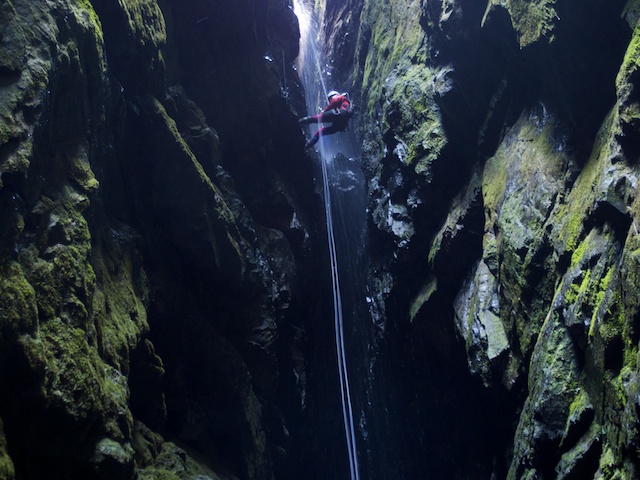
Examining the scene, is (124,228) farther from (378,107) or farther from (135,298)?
(378,107)

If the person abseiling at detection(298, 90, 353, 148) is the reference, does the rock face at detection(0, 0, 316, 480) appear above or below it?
below

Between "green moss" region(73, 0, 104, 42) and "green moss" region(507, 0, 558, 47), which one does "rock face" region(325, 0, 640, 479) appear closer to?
"green moss" region(507, 0, 558, 47)

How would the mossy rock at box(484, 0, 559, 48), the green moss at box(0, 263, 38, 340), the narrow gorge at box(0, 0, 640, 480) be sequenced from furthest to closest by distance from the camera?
the mossy rock at box(484, 0, 559, 48), the narrow gorge at box(0, 0, 640, 480), the green moss at box(0, 263, 38, 340)

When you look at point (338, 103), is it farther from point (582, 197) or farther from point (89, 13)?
point (89, 13)

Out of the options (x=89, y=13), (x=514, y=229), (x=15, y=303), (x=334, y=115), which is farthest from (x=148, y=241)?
(x=334, y=115)

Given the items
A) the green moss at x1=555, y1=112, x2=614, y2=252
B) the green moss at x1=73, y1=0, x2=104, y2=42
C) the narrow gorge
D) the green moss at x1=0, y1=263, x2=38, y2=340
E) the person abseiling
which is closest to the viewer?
the green moss at x1=0, y1=263, x2=38, y2=340

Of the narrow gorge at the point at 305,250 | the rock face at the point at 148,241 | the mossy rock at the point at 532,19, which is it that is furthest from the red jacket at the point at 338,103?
the mossy rock at the point at 532,19

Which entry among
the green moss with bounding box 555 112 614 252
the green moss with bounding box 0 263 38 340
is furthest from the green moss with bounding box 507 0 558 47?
the green moss with bounding box 0 263 38 340

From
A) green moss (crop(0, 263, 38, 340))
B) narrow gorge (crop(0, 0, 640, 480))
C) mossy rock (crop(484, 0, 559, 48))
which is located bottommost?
green moss (crop(0, 263, 38, 340))
